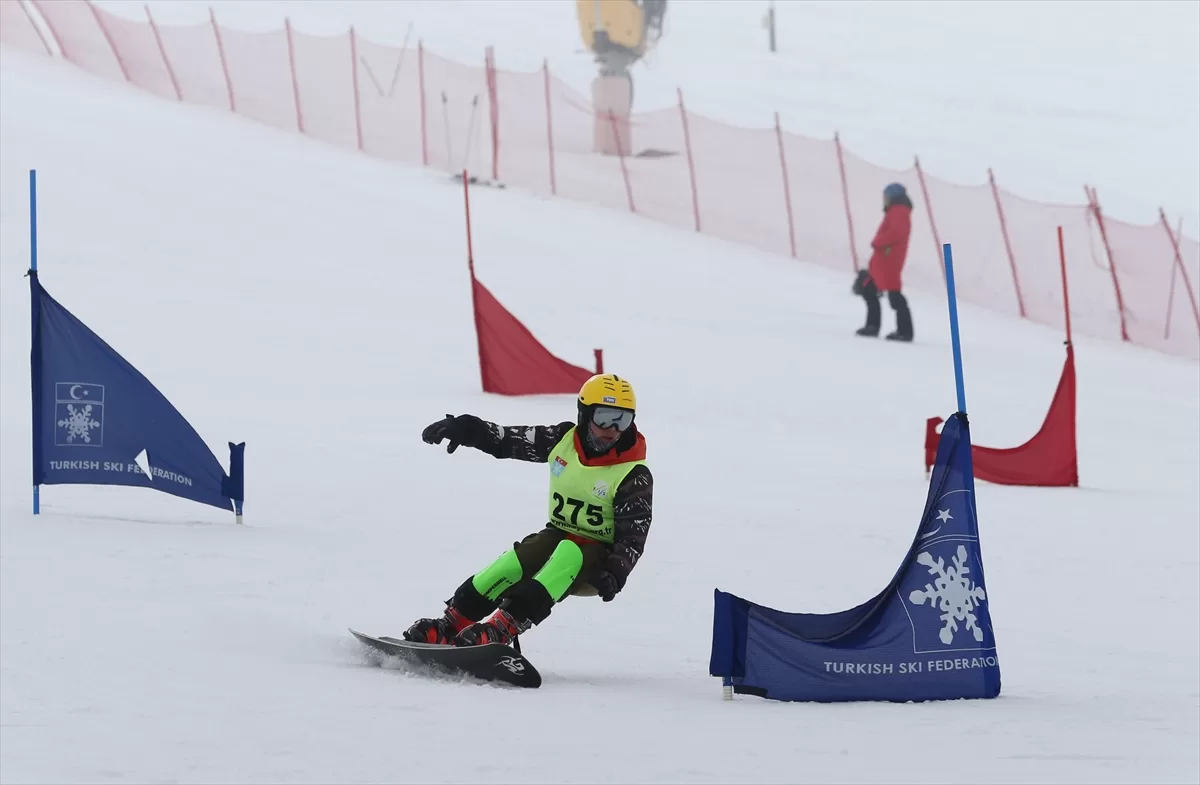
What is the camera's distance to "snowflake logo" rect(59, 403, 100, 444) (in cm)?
861

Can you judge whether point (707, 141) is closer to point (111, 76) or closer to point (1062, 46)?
point (111, 76)

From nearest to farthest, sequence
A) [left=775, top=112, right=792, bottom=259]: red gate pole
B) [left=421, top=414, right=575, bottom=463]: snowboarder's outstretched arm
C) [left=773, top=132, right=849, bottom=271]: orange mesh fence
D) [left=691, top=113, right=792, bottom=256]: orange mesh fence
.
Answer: [left=421, top=414, right=575, bottom=463]: snowboarder's outstretched arm < [left=775, top=112, right=792, bottom=259]: red gate pole < [left=773, top=132, right=849, bottom=271]: orange mesh fence < [left=691, top=113, right=792, bottom=256]: orange mesh fence

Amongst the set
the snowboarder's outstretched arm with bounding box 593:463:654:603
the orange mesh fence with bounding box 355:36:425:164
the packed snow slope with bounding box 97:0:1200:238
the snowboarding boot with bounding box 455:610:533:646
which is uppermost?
the packed snow slope with bounding box 97:0:1200:238

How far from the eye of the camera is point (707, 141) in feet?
92.8

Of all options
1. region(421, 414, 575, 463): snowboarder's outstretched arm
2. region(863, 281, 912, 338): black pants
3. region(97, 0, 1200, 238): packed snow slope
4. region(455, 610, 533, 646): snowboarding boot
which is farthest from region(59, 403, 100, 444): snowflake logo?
region(97, 0, 1200, 238): packed snow slope

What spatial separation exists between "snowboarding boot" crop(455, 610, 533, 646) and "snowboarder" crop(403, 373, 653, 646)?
0.02 metres

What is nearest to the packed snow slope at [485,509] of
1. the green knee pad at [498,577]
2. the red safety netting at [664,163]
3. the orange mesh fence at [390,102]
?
the green knee pad at [498,577]

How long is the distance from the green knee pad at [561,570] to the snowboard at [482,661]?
30 centimetres

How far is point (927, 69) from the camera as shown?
202 ft

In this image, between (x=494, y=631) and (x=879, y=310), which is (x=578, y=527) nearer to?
(x=494, y=631)

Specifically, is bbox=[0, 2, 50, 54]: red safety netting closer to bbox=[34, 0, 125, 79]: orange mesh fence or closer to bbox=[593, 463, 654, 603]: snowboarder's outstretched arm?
bbox=[34, 0, 125, 79]: orange mesh fence

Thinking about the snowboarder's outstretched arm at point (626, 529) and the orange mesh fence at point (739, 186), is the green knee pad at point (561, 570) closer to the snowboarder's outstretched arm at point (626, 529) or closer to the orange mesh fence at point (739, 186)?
the snowboarder's outstretched arm at point (626, 529)

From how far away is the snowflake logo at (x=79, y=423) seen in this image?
8609 mm

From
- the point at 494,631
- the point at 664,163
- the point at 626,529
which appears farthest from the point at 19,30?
the point at 494,631
